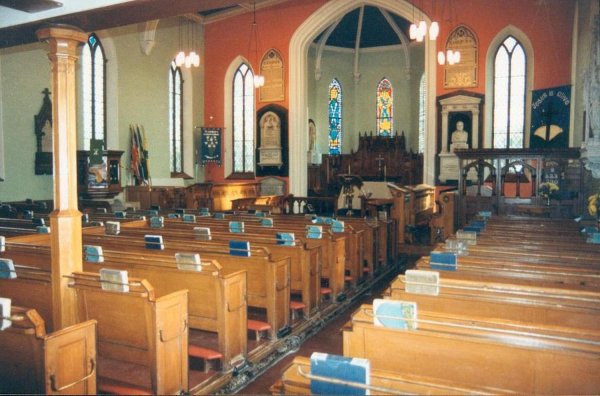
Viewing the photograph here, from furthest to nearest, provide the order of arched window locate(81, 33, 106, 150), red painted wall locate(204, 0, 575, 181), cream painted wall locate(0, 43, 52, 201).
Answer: arched window locate(81, 33, 106, 150), red painted wall locate(204, 0, 575, 181), cream painted wall locate(0, 43, 52, 201)

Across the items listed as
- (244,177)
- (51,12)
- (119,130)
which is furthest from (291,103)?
(51,12)

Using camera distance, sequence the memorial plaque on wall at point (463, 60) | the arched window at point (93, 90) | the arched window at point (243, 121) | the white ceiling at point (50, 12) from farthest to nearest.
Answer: the arched window at point (243, 121) < the memorial plaque on wall at point (463, 60) < the arched window at point (93, 90) < the white ceiling at point (50, 12)

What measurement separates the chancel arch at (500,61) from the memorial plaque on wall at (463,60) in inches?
15.3

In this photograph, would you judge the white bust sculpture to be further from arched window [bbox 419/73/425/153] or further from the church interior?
arched window [bbox 419/73/425/153]

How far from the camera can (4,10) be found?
4.15m

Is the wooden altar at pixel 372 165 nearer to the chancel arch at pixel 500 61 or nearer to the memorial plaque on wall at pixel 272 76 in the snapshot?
the memorial plaque on wall at pixel 272 76

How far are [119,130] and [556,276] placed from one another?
12461mm

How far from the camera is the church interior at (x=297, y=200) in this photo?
2.70 metres

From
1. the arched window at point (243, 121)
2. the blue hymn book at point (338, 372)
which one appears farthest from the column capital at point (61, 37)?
the arched window at point (243, 121)

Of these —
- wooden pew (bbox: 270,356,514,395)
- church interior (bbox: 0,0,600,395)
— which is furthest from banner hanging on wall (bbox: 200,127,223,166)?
wooden pew (bbox: 270,356,514,395)

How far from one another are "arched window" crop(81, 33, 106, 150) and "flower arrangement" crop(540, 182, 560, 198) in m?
10.8

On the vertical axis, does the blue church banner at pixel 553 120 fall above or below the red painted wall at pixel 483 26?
below

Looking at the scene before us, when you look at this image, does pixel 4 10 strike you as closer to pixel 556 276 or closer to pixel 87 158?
pixel 556 276

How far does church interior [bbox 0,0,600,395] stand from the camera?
2703 millimetres
